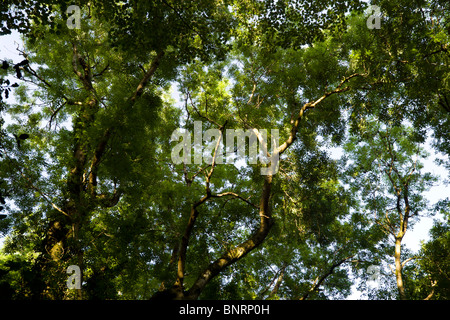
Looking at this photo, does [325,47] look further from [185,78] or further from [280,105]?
[185,78]

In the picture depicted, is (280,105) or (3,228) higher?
(280,105)

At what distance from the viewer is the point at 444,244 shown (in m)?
11.5

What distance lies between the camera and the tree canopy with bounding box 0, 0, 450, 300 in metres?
7.40

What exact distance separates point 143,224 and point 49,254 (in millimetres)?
2632

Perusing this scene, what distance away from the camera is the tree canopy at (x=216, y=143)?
7402mm

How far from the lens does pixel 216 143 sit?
453 inches

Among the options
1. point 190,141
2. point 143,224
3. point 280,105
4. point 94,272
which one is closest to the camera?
point 94,272

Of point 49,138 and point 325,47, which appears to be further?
point 49,138

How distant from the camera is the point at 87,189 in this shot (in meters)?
9.27

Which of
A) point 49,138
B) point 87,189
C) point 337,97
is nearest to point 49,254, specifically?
point 87,189
